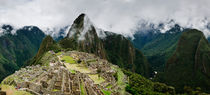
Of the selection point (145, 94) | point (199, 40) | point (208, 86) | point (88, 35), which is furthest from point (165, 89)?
point (199, 40)

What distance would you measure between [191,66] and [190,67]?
2.26 metres

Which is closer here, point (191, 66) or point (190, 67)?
point (190, 67)

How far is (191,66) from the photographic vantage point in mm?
167750

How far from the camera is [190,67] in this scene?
166m

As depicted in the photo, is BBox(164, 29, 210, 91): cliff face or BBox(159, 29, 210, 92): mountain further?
BBox(164, 29, 210, 91): cliff face

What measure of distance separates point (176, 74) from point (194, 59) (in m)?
32.4

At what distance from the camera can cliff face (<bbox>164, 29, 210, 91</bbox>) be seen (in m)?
140

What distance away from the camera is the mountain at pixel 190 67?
13877cm

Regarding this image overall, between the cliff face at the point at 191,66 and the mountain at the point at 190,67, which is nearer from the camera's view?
the mountain at the point at 190,67

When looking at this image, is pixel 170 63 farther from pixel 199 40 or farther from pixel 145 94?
pixel 145 94

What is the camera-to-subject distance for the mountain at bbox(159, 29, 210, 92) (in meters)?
139

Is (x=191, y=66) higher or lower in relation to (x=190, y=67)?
higher

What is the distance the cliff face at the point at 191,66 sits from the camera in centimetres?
13962

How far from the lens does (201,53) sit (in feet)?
585
